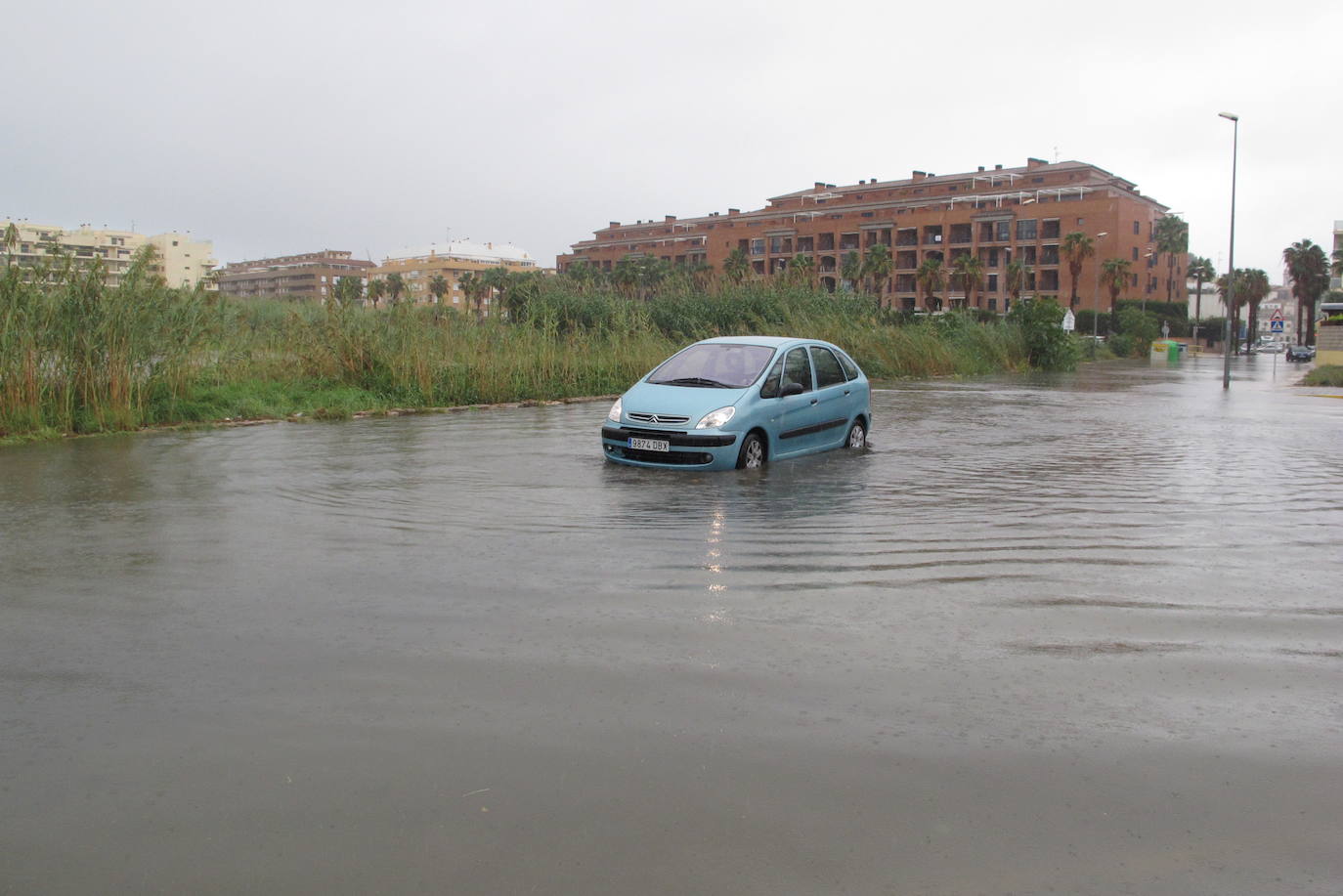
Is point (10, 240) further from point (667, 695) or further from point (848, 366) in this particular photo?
point (667, 695)

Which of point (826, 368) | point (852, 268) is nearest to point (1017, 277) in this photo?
point (852, 268)

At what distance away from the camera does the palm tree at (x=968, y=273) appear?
98000 mm

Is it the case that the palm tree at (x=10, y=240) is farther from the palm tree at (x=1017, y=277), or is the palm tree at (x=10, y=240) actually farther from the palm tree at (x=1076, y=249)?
the palm tree at (x=1017, y=277)

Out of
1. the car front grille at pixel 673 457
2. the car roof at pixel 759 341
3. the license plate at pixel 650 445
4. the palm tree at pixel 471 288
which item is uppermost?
the palm tree at pixel 471 288

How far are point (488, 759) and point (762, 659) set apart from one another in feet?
5.38

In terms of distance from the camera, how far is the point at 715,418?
12008mm

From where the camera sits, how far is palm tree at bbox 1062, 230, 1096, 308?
9162 cm

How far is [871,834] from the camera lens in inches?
142

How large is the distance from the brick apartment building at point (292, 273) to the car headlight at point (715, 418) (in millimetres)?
160529

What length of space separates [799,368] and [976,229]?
92603mm

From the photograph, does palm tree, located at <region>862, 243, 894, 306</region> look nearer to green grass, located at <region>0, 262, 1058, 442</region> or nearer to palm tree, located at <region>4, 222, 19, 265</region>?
green grass, located at <region>0, 262, 1058, 442</region>

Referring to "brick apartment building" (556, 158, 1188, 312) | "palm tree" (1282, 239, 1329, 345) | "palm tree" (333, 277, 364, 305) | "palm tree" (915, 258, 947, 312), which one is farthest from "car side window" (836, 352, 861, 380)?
"palm tree" (1282, 239, 1329, 345)

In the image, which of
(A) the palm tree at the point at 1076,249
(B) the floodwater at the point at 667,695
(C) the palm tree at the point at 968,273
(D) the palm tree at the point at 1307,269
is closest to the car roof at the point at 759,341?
(B) the floodwater at the point at 667,695

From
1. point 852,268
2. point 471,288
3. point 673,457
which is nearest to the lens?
point 673,457
